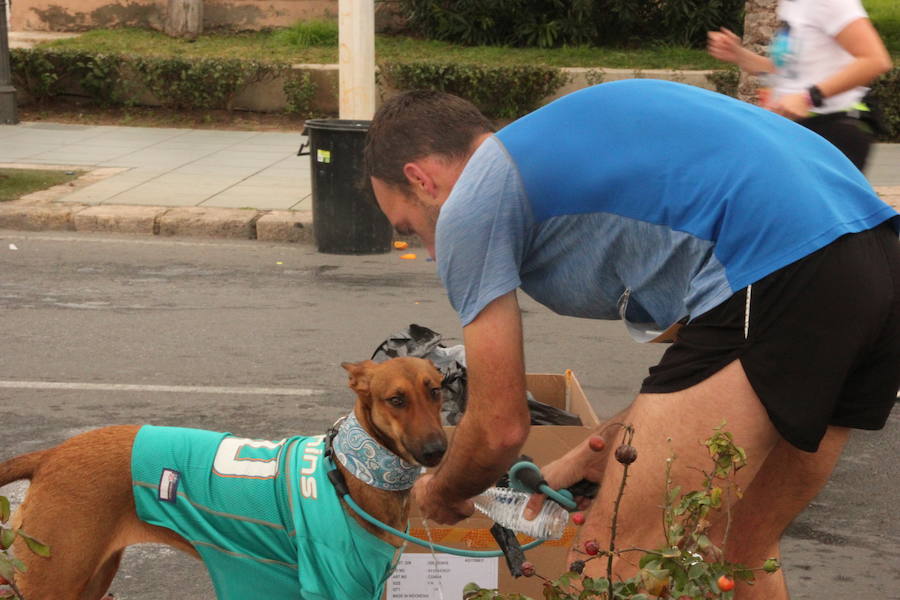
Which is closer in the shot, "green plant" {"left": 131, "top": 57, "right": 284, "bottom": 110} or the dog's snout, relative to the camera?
the dog's snout

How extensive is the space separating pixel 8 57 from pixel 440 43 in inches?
244

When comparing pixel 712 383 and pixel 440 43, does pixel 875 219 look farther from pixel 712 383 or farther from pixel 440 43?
pixel 440 43

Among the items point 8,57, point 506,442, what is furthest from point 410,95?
point 8,57

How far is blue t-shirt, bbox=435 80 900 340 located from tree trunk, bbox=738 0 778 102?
9689mm

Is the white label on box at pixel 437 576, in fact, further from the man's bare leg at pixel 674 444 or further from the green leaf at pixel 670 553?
the green leaf at pixel 670 553

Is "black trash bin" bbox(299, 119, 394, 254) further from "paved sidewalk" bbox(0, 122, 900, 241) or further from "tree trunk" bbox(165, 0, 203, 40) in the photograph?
"tree trunk" bbox(165, 0, 203, 40)

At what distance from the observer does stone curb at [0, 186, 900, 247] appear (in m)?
9.76

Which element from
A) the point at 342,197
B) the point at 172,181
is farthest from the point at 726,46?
the point at 172,181

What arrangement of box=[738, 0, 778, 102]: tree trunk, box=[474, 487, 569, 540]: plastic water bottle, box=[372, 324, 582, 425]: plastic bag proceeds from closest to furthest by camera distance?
box=[474, 487, 569, 540]: plastic water bottle → box=[372, 324, 582, 425]: plastic bag → box=[738, 0, 778, 102]: tree trunk

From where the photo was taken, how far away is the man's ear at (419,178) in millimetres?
2754

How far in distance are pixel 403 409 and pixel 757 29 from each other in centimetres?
A: 984

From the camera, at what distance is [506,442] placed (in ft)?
8.73

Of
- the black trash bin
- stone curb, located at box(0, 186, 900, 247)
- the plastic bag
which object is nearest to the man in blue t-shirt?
the plastic bag

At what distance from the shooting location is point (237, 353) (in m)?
6.66
